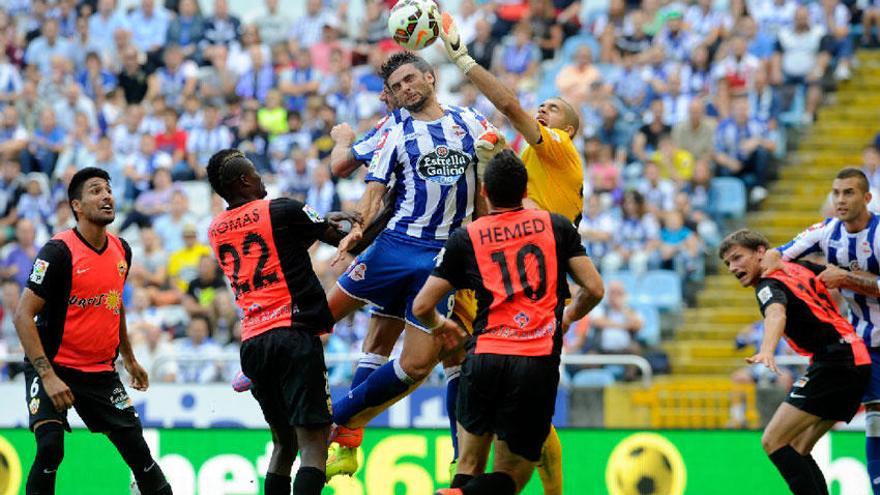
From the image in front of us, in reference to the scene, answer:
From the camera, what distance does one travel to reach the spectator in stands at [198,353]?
17938 mm

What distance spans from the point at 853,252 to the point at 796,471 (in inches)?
66.2

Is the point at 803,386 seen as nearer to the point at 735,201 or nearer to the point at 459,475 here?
the point at 459,475

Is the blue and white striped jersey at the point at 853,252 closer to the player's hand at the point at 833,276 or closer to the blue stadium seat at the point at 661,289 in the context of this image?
the player's hand at the point at 833,276

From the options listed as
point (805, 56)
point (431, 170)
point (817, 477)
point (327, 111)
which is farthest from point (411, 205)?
point (327, 111)

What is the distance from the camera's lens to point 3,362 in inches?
750

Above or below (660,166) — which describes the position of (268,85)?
above

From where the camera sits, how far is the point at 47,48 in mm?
24781

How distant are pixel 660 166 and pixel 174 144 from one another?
7.40 m

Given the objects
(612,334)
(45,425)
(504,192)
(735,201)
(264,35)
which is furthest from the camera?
(264,35)

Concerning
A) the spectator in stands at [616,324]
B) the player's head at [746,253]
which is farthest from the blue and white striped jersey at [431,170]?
the spectator in stands at [616,324]

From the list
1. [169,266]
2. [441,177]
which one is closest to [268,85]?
[169,266]

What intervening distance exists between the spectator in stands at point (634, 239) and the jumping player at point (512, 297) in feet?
31.0

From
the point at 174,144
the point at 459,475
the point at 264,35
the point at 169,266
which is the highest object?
the point at 264,35

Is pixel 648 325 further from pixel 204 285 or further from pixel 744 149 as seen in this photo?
pixel 204 285
